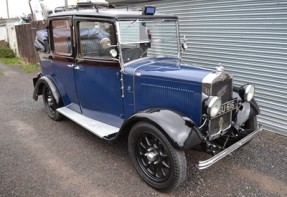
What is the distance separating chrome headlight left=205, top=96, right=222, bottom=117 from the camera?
10.4ft

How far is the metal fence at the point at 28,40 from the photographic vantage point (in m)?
12.2

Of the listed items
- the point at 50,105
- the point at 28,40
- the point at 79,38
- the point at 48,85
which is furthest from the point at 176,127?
the point at 28,40

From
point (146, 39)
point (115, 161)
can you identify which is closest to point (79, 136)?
point (115, 161)

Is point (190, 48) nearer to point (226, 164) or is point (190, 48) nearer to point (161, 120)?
point (226, 164)

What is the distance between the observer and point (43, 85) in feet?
18.9

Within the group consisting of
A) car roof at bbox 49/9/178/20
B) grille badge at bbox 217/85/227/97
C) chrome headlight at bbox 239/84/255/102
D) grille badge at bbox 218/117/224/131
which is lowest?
grille badge at bbox 218/117/224/131

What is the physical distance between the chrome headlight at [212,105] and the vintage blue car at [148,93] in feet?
0.04

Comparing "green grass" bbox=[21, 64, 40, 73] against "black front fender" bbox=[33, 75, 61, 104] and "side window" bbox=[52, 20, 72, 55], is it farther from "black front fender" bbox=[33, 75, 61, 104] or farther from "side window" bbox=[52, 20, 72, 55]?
"side window" bbox=[52, 20, 72, 55]

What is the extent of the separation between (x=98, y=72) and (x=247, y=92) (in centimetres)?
212

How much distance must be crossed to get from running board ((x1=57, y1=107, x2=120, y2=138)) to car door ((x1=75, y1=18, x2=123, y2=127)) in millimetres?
83

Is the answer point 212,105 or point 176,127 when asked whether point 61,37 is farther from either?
point 212,105

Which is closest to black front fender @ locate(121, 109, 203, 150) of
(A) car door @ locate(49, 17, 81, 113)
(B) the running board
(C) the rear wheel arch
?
(B) the running board

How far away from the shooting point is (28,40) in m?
13.0

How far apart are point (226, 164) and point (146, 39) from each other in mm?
2085
